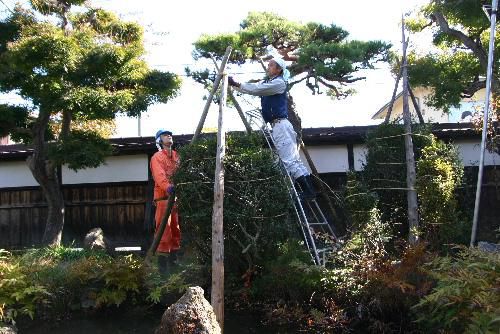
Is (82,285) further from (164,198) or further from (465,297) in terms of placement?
(465,297)

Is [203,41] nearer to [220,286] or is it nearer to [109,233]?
[109,233]

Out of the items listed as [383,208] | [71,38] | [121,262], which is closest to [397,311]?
[383,208]

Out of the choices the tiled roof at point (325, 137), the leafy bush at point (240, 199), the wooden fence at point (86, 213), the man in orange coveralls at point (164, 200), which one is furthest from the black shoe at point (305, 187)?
the wooden fence at point (86, 213)

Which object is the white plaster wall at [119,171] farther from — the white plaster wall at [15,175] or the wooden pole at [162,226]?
the wooden pole at [162,226]

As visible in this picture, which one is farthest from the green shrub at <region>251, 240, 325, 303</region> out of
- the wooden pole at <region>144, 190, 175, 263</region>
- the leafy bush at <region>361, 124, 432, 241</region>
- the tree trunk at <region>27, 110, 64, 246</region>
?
the tree trunk at <region>27, 110, 64, 246</region>

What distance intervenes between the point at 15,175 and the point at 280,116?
7.17 metres

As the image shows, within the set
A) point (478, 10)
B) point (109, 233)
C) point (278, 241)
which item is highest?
point (478, 10)

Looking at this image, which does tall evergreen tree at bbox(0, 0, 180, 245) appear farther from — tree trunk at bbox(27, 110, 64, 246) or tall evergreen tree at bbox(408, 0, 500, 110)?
tall evergreen tree at bbox(408, 0, 500, 110)

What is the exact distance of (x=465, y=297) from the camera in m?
4.08

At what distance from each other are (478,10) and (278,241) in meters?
5.36

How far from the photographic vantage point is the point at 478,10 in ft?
27.6

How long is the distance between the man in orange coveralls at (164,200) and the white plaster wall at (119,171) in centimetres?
293

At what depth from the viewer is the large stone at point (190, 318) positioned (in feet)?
14.6

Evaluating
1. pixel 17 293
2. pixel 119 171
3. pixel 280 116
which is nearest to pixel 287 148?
pixel 280 116
